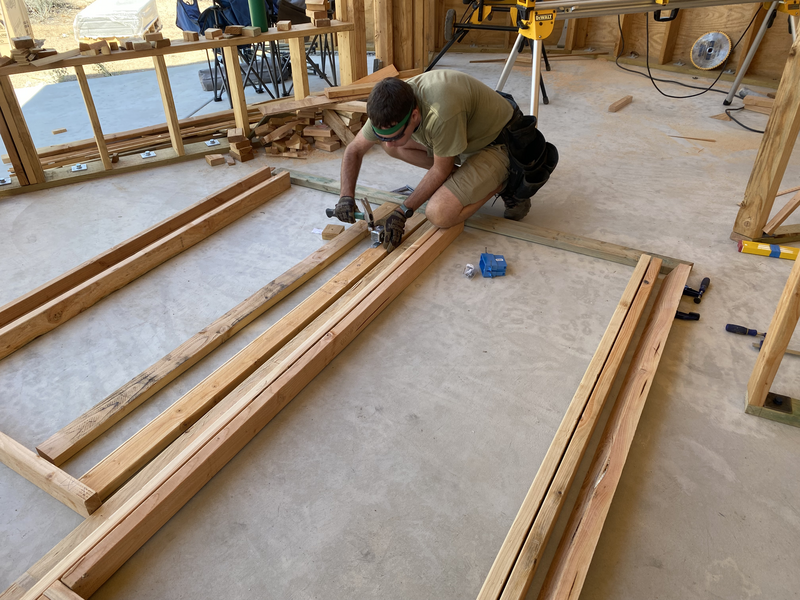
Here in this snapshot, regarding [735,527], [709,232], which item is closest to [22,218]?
[735,527]

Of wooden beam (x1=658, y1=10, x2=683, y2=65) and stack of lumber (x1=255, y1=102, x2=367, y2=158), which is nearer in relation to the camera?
stack of lumber (x1=255, y1=102, x2=367, y2=158)

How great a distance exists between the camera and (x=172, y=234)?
3.11 metres

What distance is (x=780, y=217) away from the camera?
328cm

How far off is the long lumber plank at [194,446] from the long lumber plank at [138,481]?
0.04ft

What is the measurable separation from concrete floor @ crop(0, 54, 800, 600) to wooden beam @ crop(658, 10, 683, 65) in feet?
12.9

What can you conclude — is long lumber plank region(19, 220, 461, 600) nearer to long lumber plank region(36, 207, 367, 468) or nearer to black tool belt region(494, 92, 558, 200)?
long lumber plank region(36, 207, 367, 468)

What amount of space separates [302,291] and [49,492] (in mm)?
1407

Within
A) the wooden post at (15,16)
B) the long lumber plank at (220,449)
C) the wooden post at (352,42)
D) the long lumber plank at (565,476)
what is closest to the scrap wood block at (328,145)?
the wooden post at (352,42)

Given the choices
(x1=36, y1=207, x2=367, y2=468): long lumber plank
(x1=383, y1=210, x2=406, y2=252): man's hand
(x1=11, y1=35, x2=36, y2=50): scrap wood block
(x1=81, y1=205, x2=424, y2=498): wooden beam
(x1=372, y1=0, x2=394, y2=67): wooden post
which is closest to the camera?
(x1=81, y1=205, x2=424, y2=498): wooden beam

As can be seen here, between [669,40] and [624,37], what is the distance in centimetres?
66

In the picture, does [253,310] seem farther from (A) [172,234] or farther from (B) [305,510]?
(B) [305,510]

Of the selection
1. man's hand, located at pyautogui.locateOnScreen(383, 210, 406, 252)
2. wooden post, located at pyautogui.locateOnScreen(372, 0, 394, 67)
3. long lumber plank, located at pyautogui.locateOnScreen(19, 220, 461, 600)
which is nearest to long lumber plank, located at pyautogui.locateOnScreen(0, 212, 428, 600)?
long lumber plank, located at pyautogui.locateOnScreen(19, 220, 461, 600)

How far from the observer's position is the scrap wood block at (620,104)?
5.43m

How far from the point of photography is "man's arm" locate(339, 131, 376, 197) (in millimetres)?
3132
